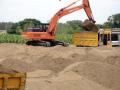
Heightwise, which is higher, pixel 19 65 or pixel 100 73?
pixel 100 73

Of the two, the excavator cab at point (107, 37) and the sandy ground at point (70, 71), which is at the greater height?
the excavator cab at point (107, 37)

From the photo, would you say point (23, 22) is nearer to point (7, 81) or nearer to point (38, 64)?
point (38, 64)

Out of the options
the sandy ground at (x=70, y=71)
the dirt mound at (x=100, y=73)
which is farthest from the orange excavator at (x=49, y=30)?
the dirt mound at (x=100, y=73)

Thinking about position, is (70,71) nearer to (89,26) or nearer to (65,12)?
(89,26)

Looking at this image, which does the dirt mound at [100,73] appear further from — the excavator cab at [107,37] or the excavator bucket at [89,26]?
the excavator cab at [107,37]

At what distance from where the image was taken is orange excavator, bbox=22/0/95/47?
117 ft

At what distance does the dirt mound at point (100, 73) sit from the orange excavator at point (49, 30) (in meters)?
16.0

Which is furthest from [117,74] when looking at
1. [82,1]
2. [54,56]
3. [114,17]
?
[114,17]

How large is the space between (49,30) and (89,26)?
361cm

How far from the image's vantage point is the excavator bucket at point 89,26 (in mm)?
34156

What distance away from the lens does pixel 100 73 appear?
18094 mm

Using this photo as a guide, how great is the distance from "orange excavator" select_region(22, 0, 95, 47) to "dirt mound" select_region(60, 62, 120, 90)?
16.0 m

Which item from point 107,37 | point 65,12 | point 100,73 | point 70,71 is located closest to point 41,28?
point 65,12

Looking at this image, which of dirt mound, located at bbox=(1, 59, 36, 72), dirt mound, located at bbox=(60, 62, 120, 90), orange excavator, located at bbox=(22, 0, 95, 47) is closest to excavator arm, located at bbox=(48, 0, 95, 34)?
orange excavator, located at bbox=(22, 0, 95, 47)
